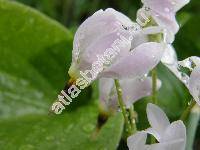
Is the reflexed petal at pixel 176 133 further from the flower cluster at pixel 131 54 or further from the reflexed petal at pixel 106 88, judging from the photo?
the reflexed petal at pixel 106 88

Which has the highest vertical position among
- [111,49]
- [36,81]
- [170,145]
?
[36,81]

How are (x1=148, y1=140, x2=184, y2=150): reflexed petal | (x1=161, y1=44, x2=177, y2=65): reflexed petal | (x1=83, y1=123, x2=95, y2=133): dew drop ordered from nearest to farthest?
(x1=148, y1=140, x2=184, y2=150): reflexed petal → (x1=161, y1=44, x2=177, y2=65): reflexed petal → (x1=83, y1=123, x2=95, y2=133): dew drop

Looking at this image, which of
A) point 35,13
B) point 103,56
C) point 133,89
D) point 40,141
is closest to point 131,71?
point 103,56

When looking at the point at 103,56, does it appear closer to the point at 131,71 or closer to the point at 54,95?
the point at 131,71

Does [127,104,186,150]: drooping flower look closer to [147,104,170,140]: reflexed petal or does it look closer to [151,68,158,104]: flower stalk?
[147,104,170,140]: reflexed petal

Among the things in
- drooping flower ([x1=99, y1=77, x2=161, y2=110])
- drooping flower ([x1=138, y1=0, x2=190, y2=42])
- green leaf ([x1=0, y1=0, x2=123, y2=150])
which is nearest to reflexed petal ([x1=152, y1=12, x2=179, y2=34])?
drooping flower ([x1=138, y1=0, x2=190, y2=42])

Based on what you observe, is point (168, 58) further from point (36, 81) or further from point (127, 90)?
point (36, 81)

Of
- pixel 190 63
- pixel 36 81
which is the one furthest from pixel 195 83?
pixel 36 81
